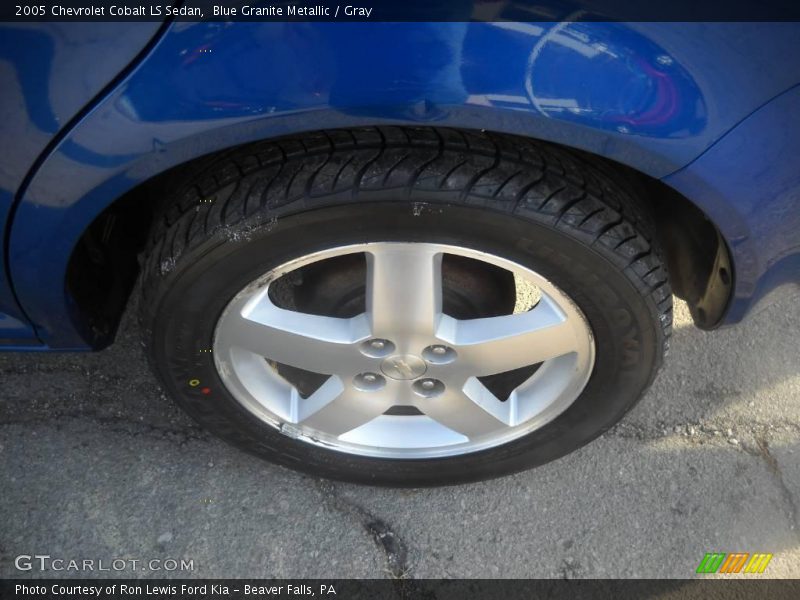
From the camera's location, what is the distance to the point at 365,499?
2008 millimetres

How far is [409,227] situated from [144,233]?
0.83 meters

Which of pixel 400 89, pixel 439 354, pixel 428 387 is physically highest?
pixel 400 89

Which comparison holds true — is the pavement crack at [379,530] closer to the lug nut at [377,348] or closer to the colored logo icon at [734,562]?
the lug nut at [377,348]

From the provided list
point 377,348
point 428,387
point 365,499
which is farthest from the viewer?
point 365,499

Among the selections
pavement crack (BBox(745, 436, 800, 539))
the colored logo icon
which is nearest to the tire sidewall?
the colored logo icon

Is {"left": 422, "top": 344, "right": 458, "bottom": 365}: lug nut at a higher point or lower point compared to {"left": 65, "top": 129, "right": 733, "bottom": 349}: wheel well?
lower

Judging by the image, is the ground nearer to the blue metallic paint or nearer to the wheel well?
the wheel well

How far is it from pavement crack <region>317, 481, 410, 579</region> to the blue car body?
3.47 feet

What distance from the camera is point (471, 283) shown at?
176 cm

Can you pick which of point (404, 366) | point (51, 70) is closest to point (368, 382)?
point (404, 366)

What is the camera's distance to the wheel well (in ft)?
5.26

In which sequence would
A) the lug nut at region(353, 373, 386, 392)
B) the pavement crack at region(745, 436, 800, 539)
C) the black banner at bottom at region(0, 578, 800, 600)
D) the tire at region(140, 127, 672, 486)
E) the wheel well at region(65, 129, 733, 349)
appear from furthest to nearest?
the pavement crack at region(745, 436, 800, 539)
the black banner at bottom at region(0, 578, 800, 600)
the lug nut at region(353, 373, 386, 392)
the wheel well at region(65, 129, 733, 349)
the tire at region(140, 127, 672, 486)

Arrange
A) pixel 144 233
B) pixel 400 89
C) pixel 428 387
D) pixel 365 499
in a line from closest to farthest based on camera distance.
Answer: pixel 400 89, pixel 428 387, pixel 144 233, pixel 365 499

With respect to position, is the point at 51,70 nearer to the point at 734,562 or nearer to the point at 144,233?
the point at 144,233
